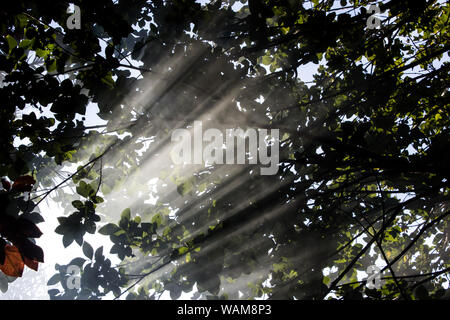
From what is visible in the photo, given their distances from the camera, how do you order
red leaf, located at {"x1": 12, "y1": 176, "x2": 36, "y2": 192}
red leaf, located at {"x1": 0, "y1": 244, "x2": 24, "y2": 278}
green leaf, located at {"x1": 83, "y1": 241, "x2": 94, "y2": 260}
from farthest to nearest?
green leaf, located at {"x1": 83, "y1": 241, "x2": 94, "y2": 260}
red leaf, located at {"x1": 12, "y1": 176, "x2": 36, "y2": 192}
red leaf, located at {"x1": 0, "y1": 244, "x2": 24, "y2": 278}

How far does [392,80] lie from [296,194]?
196 centimetres

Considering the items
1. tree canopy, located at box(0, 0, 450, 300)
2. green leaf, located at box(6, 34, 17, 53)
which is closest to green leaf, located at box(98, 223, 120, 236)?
tree canopy, located at box(0, 0, 450, 300)

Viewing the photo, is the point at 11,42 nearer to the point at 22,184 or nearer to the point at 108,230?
the point at 22,184

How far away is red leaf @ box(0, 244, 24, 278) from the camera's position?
161cm

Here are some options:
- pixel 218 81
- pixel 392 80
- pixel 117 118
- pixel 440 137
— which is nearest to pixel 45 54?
pixel 117 118

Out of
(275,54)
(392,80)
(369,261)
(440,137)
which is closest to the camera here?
(440,137)

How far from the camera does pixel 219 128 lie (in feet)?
9.87

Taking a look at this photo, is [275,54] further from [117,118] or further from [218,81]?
[117,118]

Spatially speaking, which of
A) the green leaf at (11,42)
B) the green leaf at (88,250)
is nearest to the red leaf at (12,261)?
the green leaf at (88,250)

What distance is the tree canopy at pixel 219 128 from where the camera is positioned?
2143 mm

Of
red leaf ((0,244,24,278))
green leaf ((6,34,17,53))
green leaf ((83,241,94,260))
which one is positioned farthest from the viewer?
green leaf ((83,241,94,260))

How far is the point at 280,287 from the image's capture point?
3.03 m

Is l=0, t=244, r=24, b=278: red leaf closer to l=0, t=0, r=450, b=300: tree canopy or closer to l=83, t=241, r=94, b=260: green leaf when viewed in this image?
l=0, t=0, r=450, b=300: tree canopy

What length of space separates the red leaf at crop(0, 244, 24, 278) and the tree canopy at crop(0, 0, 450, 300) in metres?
0.01
